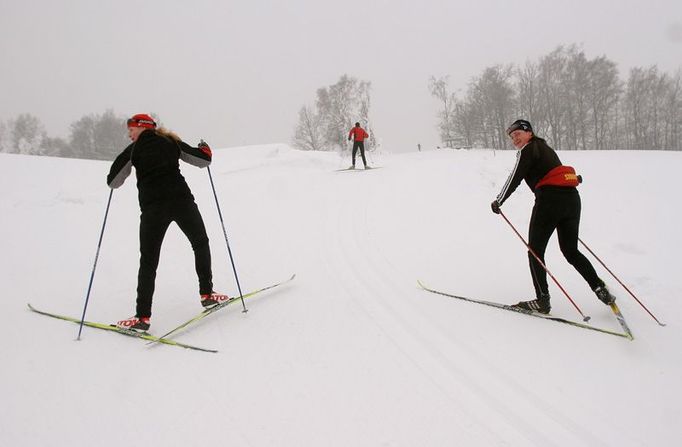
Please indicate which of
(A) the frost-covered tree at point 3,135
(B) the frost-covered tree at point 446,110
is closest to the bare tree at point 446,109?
(B) the frost-covered tree at point 446,110

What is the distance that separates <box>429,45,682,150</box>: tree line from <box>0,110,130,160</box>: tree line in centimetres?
4863

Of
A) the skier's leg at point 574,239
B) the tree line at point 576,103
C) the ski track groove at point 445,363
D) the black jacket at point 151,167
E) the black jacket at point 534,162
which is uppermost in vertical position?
the tree line at point 576,103

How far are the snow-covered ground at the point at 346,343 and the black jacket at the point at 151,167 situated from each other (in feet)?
4.82

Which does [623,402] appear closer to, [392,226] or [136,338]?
[136,338]

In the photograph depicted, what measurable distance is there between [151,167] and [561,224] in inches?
163

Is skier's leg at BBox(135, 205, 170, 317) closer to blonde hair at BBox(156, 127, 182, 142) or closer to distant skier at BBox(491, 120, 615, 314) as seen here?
blonde hair at BBox(156, 127, 182, 142)

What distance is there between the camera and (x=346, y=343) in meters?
3.22

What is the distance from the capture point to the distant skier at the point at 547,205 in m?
3.39

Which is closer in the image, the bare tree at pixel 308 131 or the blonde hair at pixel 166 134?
the blonde hair at pixel 166 134

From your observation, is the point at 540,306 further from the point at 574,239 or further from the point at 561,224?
the point at 561,224

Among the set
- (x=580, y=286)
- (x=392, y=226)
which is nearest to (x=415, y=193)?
(x=392, y=226)

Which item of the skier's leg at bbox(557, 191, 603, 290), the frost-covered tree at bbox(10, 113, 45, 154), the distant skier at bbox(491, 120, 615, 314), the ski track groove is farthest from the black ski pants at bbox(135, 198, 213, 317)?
the frost-covered tree at bbox(10, 113, 45, 154)

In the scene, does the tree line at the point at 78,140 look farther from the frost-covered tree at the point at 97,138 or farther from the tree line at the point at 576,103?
the tree line at the point at 576,103

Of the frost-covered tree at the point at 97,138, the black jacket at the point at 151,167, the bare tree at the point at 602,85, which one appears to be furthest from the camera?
the frost-covered tree at the point at 97,138
